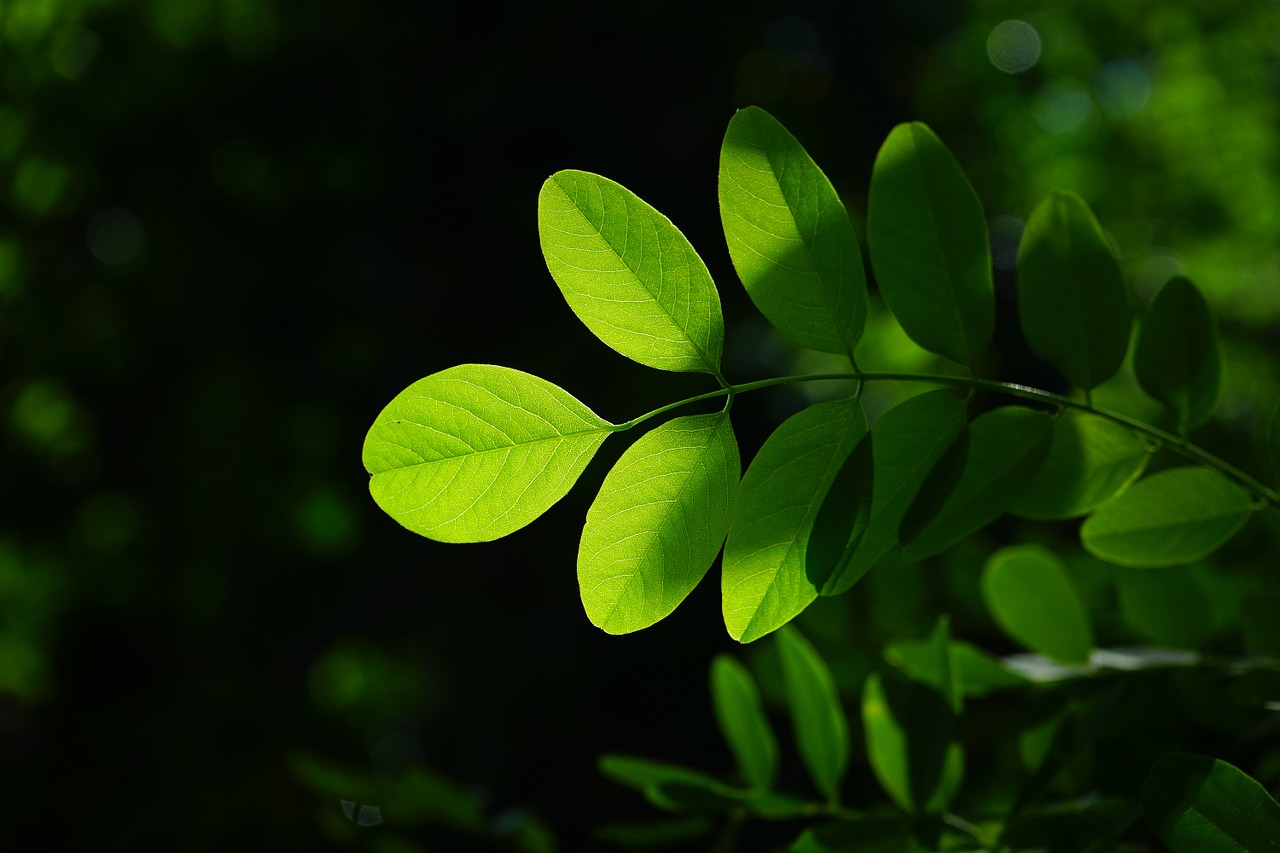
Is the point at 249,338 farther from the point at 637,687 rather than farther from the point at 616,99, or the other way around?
the point at 637,687

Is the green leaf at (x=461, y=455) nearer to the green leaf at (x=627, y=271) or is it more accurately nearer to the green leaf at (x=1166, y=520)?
the green leaf at (x=627, y=271)

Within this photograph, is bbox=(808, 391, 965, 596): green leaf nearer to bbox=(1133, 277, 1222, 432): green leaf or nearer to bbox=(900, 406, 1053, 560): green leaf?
bbox=(900, 406, 1053, 560): green leaf

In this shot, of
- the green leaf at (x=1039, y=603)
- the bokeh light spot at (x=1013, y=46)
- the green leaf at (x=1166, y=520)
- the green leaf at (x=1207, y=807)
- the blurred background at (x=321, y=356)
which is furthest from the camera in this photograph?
the bokeh light spot at (x=1013, y=46)

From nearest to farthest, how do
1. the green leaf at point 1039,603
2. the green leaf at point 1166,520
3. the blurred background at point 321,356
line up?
the green leaf at point 1166,520, the green leaf at point 1039,603, the blurred background at point 321,356

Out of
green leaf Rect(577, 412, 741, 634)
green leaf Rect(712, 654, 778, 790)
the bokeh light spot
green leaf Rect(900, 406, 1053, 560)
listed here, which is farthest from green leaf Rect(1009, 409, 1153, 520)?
the bokeh light spot

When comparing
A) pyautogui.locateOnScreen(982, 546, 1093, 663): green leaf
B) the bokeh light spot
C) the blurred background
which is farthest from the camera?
the bokeh light spot

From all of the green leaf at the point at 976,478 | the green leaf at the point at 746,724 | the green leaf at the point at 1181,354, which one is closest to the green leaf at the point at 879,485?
the green leaf at the point at 976,478

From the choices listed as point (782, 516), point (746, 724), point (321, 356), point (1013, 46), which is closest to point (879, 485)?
point (782, 516)

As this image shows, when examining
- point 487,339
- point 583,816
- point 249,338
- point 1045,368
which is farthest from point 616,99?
point 583,816
